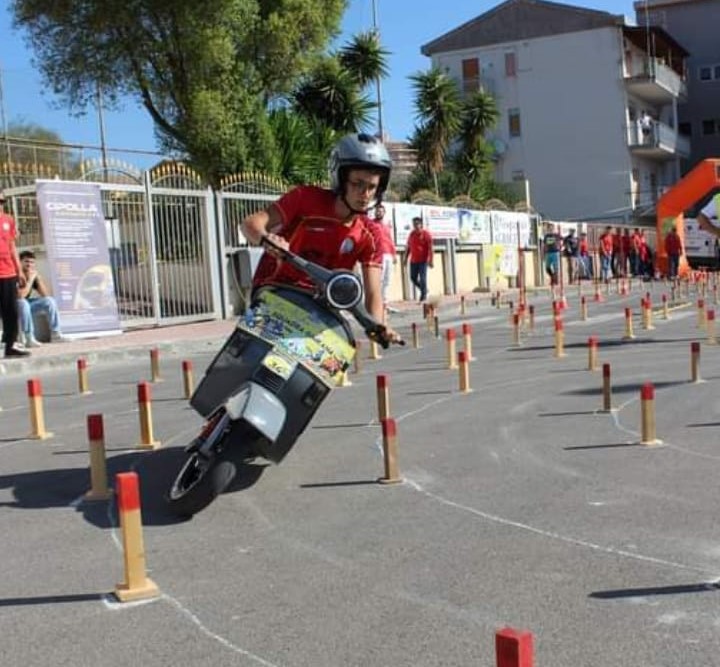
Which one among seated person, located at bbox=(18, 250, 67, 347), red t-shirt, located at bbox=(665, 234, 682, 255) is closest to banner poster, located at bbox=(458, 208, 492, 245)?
red t-shirt, located at bbox=(665, 234, 682, 255)

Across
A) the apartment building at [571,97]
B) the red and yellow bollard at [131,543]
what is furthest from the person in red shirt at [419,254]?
the apartment building at [571,97]

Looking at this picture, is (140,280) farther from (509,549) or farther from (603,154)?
(603,154)

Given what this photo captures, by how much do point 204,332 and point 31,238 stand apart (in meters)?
3.51

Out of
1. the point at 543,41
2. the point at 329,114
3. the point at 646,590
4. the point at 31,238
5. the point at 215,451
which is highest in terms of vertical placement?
the point at 543,41

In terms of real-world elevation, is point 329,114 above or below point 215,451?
above

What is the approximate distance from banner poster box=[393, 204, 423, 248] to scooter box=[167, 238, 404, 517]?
21.5m

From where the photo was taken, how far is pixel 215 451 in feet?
17.4

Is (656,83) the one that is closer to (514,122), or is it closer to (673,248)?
(514,122)

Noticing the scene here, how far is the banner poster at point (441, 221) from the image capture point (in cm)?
2911

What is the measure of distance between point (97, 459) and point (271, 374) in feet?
4.23

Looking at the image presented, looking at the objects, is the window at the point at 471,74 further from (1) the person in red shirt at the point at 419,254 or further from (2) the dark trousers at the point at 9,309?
(2) the dark trousers at the point at 9,309

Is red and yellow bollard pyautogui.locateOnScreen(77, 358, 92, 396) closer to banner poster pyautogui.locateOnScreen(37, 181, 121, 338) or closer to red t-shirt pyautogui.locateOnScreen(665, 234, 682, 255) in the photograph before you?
banner poster pyautogui.locateOnScreen(37, 181, 121, 338)

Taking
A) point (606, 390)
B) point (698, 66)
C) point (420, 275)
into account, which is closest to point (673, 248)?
point (420, 275)

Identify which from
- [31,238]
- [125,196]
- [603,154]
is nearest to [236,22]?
[125,196]
